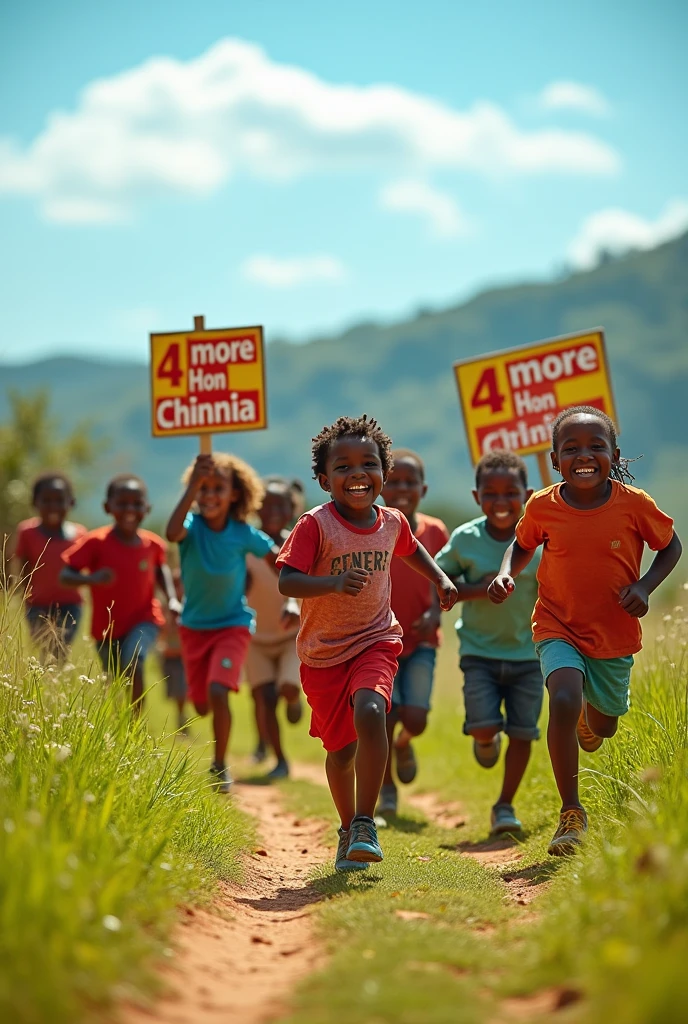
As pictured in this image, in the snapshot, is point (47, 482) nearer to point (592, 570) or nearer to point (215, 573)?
point (215, 573)

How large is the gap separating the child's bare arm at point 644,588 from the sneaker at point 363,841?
1.63 m

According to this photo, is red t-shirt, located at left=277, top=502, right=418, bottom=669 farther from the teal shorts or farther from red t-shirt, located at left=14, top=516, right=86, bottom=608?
red t-shirt, located at left=14, top=516, right=86, bottom=608

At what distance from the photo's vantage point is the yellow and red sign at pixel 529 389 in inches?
385

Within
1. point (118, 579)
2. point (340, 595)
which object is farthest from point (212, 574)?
point (340, 595)

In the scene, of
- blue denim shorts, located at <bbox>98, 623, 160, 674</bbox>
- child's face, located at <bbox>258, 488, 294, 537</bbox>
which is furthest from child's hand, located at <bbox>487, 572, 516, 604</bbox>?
child's face, located at <bbox>258, 488, 294, 537</bbox>

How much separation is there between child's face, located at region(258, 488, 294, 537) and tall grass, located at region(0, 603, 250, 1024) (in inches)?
158

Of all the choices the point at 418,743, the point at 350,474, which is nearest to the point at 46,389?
the point at 418,743

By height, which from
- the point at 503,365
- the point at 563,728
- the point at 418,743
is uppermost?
the point at 503,365

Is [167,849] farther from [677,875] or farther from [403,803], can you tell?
[403,803]

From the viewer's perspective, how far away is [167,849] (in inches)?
214

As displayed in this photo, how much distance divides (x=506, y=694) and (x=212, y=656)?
2264 millimetres

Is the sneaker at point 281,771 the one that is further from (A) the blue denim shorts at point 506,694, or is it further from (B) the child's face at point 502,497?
(B) the child's face at point 502,497

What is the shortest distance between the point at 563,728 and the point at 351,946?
A: 2019 millimetres

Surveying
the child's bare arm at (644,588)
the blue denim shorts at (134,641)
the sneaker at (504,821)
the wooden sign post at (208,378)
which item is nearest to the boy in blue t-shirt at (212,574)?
the blue denim shorts at (134,641)
